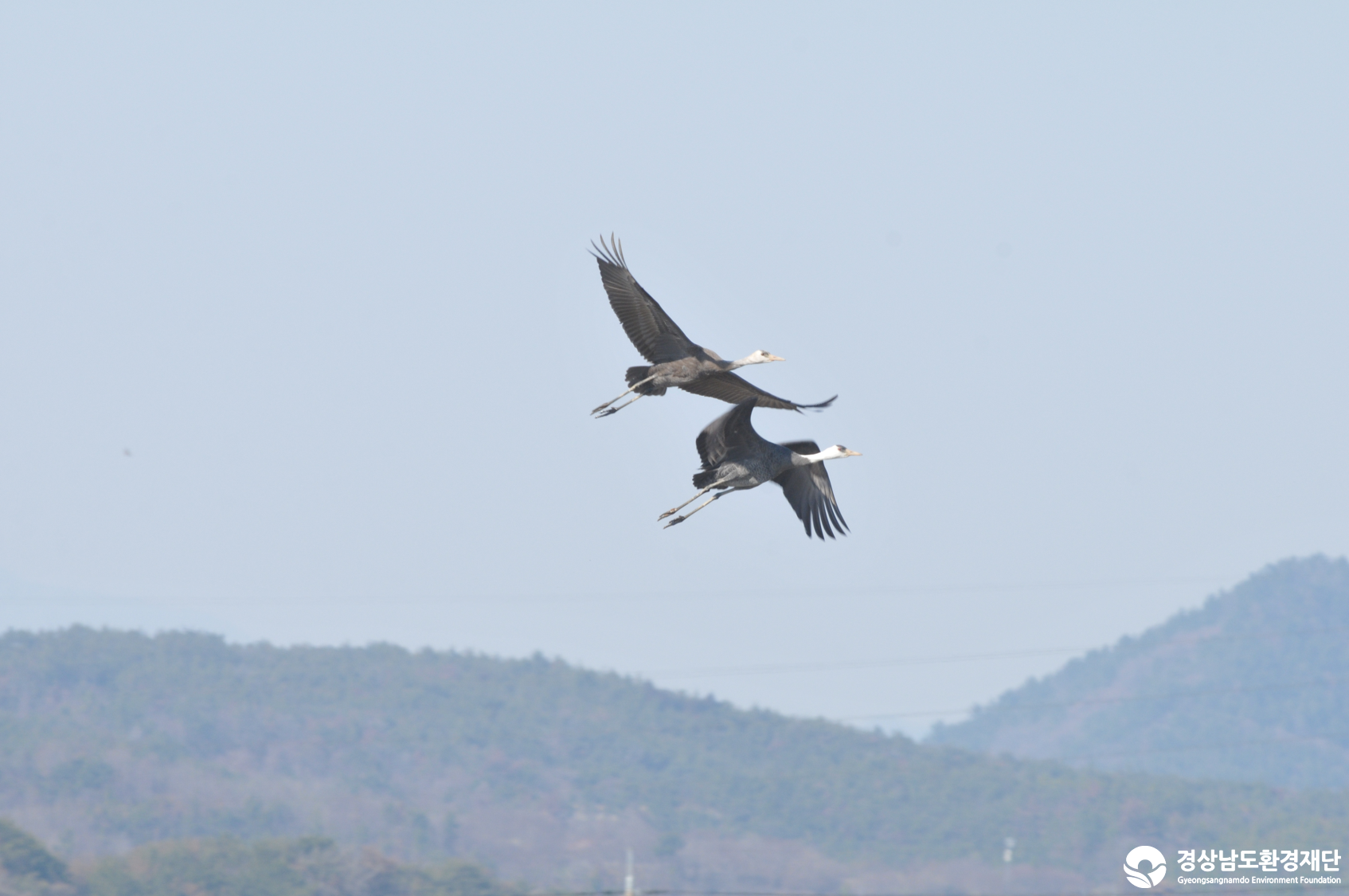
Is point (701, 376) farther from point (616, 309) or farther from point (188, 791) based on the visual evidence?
point (188, 791)

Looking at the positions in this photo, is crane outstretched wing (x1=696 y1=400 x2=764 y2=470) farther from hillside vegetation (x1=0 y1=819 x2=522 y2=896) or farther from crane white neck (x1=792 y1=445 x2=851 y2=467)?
hillside vegetation (x1=0 y1=819 x2=522 y2=896)

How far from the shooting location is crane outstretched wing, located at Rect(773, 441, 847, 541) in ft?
84.2

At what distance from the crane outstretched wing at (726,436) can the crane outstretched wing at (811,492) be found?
3.81ft

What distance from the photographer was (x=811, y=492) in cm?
2583

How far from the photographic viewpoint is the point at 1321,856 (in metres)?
170

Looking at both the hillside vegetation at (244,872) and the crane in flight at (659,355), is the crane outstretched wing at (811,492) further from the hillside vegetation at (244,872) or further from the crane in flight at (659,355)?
the hillside vegetation at (244,872)

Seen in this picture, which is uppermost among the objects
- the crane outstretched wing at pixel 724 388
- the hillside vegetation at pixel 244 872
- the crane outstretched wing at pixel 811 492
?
the crane outstretched wing at pixel 724 388

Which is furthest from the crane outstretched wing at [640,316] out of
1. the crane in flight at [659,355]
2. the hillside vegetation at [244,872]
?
the hillside vegetation at [244,872]

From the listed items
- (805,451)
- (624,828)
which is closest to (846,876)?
(624,828)

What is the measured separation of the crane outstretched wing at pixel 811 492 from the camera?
2566cm

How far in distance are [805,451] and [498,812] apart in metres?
173

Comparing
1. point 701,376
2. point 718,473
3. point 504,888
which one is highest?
point 701,376

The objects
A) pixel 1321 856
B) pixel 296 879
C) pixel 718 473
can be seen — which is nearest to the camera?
pixel 718 473

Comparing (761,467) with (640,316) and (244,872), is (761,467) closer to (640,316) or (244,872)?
(640,316)
